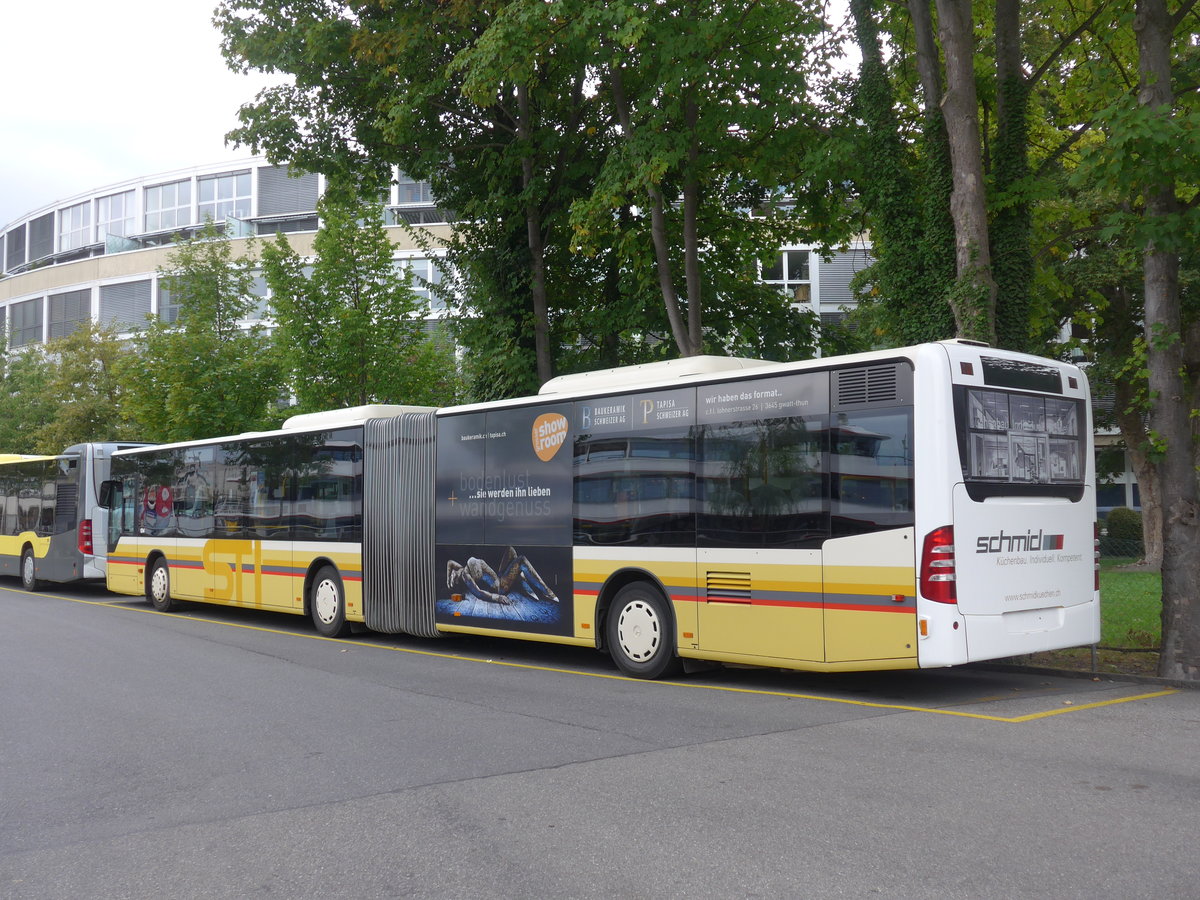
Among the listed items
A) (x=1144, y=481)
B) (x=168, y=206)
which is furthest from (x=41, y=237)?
(x=1144, y=481)

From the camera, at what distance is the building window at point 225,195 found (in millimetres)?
61188

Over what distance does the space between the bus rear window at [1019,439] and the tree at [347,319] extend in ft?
66.2

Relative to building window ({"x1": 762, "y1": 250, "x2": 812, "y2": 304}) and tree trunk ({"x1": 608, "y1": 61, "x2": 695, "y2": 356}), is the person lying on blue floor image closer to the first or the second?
tree trunk ({"x1": 608, "y1": 61, "x2": 695, "y2": 356})

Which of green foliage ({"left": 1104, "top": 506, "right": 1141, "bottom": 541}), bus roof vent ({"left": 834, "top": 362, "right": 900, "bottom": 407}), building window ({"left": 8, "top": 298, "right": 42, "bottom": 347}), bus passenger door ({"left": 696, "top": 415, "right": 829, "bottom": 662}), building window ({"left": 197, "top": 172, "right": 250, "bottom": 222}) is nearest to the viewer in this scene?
bus roof vent ({"left": 834, "top": 362, "right": 900, "bottom": 407})

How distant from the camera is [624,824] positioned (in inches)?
227

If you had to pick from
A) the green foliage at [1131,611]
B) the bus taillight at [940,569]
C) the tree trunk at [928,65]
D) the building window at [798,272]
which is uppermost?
the building window at [798,272]

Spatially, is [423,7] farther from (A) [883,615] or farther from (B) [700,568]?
(A) [883,615]

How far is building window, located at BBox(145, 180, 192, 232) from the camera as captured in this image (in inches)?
2475

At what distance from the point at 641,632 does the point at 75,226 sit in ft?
218

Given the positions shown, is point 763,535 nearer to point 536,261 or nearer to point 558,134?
point 536,261

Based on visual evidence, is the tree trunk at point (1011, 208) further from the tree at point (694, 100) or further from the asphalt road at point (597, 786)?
Result: the asphalt road at point (597, 786)

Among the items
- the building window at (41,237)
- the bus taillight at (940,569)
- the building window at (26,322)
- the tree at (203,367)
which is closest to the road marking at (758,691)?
the bus taillight at (940,569)

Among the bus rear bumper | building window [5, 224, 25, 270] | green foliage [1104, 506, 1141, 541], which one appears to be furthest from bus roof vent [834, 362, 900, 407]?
building window [5, 224, 25, 270]

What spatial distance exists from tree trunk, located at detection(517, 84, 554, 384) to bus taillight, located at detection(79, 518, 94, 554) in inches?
415
